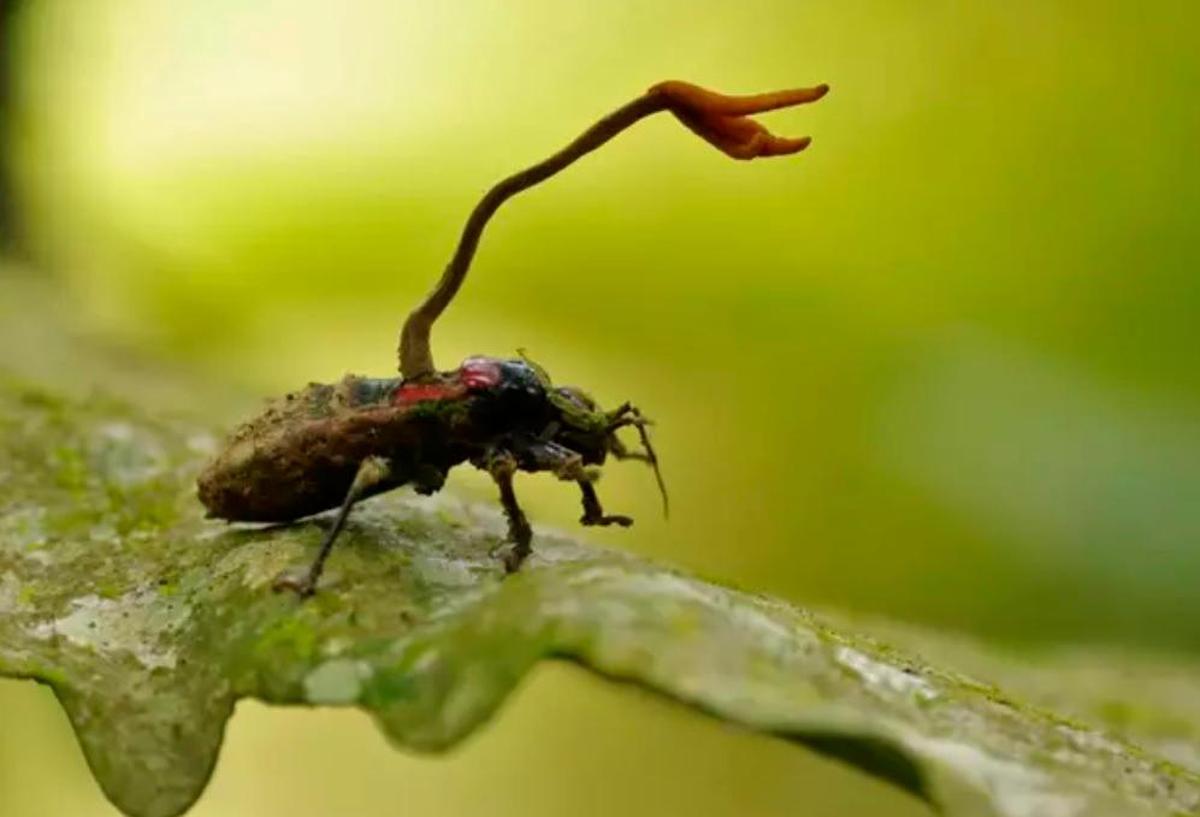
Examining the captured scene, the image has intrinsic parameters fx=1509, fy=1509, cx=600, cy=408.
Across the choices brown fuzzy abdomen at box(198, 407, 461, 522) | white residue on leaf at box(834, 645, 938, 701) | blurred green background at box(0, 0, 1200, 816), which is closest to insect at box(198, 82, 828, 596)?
brown fuzzy abdomen at box(198, 407, 461, 522)

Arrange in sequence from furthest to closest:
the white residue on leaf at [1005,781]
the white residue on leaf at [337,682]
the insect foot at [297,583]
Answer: the insect foot at [297,583]
the white residue on leaf at [337,682]
the white residue on leaf at [1005,781]

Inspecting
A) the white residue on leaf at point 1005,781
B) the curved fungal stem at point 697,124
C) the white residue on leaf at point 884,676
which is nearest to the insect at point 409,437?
the curved fungal stem at point 697,124

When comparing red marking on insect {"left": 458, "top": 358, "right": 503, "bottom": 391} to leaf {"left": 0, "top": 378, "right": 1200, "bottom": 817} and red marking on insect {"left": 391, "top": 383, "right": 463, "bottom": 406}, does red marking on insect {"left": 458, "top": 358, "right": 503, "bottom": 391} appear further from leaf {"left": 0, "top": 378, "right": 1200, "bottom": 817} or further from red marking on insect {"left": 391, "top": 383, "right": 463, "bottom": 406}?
leaf {"left": 0, "top": 378, "right": 1200, "bottom": 817}

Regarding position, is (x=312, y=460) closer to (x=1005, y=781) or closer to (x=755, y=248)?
(x=1005, y=781)

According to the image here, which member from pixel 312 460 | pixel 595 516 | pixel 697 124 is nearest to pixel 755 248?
pixel 595 516

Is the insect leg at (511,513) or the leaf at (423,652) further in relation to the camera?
the insect leg at (511,513)

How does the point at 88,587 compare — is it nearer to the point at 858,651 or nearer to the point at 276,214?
the point at 858,651

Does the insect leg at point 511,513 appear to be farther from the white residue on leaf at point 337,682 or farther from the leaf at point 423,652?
the white residue on leaf at point 337,682
